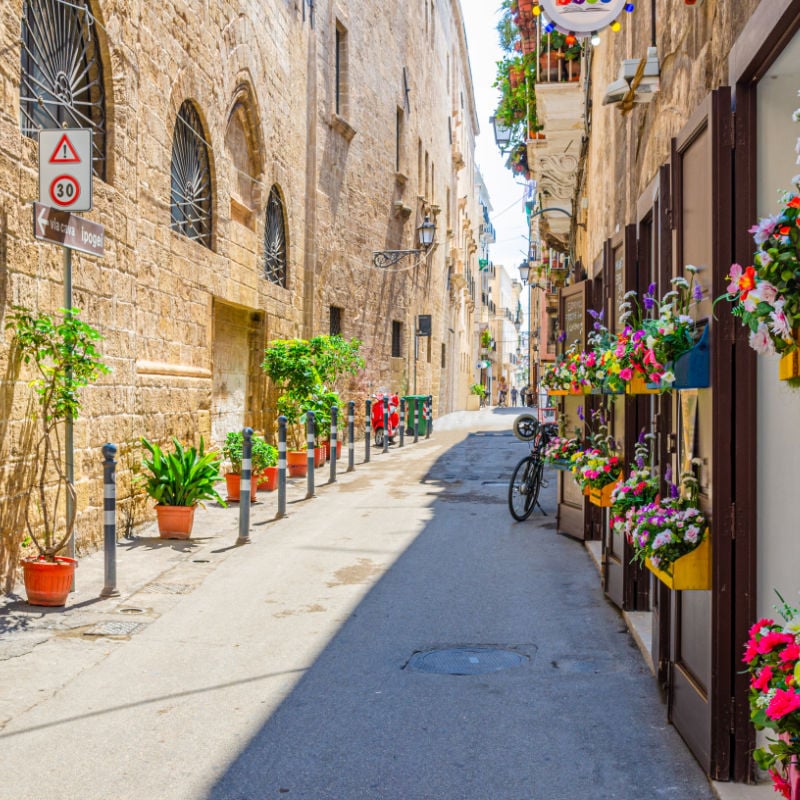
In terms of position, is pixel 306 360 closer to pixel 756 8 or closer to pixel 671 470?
pixel 671 470

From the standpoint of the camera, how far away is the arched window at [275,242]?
631 inches

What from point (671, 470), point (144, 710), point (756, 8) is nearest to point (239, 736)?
point (144, 710)

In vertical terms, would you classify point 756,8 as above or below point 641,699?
above

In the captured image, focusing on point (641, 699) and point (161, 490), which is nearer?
point (641, 699)

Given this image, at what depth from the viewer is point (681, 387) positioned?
3.80 m

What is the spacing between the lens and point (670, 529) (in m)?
3.79

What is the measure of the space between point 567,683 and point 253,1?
477 inches

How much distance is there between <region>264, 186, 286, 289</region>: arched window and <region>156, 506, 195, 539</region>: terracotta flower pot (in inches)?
280

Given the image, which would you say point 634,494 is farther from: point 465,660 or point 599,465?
point 599,465

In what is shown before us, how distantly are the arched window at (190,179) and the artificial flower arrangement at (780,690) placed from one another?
9979 mm

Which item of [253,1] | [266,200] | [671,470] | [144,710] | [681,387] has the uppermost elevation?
[253,1]

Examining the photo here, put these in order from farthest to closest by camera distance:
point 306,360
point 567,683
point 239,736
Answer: point 306,360 → point 567,683 → point 239,736

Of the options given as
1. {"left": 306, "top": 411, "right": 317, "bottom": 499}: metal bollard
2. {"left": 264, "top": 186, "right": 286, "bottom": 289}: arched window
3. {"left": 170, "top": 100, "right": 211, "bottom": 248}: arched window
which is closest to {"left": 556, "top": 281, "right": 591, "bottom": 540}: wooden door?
{"left": 306, "top": 411, "right": 317, "bottom": 499}: metal bollard

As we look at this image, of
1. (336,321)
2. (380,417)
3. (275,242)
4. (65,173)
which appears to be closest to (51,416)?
(65,173)
